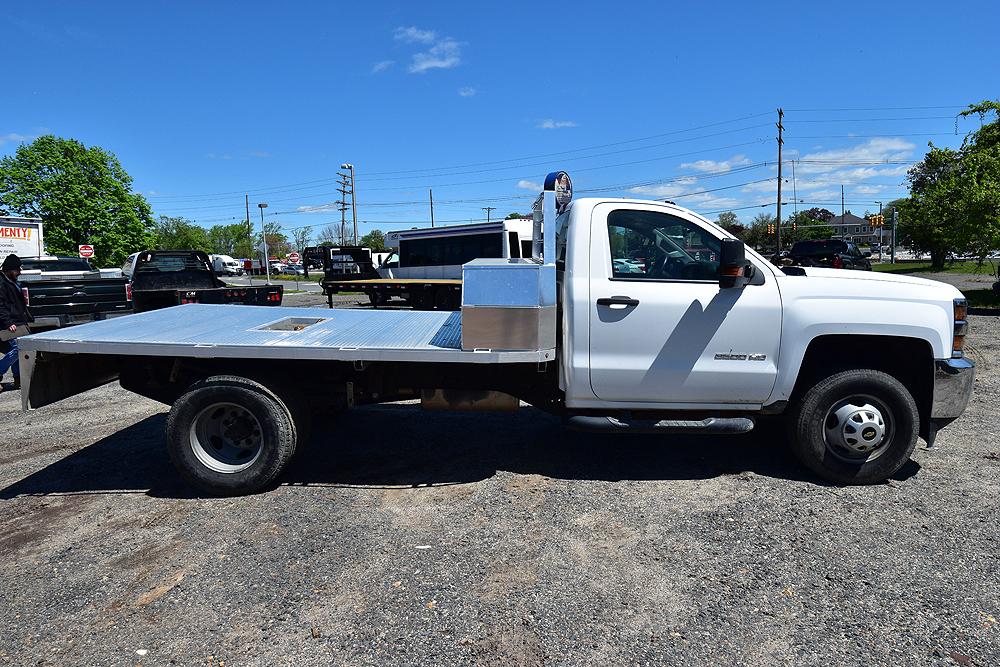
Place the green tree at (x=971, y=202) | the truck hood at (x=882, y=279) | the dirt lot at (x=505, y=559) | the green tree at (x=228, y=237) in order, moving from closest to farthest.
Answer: the dirt lot at (x=505, y=559) → the truck hood at (x=882, y=279) → the green tree at (x=971, y=202) → the green tree at (x=228, y=237)

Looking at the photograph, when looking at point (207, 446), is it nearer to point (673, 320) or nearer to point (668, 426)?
point (668, 426)

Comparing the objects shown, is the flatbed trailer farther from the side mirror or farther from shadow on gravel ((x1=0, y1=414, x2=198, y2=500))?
the side mirror

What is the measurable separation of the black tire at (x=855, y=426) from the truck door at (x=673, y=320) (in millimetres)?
376

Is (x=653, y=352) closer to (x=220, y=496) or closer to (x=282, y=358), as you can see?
(x=282, y=358)

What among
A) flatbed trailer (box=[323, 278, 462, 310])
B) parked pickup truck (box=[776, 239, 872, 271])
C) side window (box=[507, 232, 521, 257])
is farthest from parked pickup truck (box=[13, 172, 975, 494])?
parked pickup truck (box=[776, 239, 872, 271])

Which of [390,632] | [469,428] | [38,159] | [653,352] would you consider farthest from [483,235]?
[38,159]

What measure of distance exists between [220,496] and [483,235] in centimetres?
1917

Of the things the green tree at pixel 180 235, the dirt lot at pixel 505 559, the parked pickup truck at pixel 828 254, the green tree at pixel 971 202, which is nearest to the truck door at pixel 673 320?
the dirt lot at pixel 505 559

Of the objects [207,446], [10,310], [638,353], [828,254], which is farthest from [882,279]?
[828,254]

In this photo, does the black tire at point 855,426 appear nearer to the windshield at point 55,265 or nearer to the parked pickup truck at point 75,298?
the parked pickup truck at point 75,298

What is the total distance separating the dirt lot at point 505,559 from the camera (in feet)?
9.33

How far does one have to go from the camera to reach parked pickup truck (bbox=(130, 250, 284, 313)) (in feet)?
39.4

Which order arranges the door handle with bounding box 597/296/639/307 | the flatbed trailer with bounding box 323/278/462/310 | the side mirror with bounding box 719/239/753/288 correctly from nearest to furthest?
the side mirror with bounding box 719/239/753/288, the door handle with bounding box 597/296/639/307, the flatbed trailer with bounding box 323/278/462/310

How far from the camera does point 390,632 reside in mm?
2922
